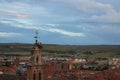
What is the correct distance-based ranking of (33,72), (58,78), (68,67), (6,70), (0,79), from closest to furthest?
(33,72), (0,79), (58,78), (6,70), (68,67)

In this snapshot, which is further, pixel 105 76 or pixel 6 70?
pixel 6 70

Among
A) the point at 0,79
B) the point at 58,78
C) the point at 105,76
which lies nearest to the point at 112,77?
the point at 105,76

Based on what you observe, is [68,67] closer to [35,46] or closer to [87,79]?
[87,79]

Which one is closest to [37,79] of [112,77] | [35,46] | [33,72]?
[33,72]

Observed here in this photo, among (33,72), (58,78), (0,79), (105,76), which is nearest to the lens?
(33,72)

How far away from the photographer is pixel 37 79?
36.1m

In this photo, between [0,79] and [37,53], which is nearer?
[37,53]

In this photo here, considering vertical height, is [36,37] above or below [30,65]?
above

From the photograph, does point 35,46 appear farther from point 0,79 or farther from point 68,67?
point 68,67

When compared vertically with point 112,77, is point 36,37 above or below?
above

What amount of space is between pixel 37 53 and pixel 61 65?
10430 centimetres

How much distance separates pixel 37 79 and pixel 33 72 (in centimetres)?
71

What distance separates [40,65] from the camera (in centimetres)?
3625

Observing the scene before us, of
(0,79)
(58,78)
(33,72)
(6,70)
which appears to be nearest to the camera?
(33,72)
